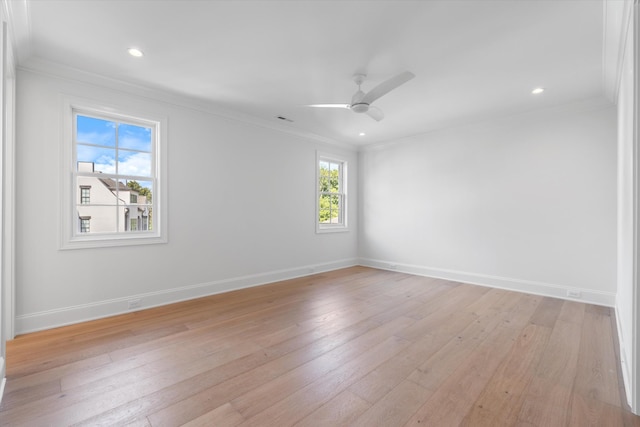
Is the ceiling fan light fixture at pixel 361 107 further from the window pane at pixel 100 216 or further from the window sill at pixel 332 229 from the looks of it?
the window pane at pixel 100 216

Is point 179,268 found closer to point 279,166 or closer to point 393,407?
point 279,166

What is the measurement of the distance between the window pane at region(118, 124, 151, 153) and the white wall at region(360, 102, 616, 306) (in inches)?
169

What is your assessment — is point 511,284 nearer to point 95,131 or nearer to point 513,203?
point 513,203

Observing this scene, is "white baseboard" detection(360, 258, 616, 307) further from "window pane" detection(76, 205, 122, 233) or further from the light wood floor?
"window pane" detection(76, 205, 122, 233)

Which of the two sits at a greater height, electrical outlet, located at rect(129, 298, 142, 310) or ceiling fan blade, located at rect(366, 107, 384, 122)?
ceiling fan blade, located at rect(366, 107, 384, 122)

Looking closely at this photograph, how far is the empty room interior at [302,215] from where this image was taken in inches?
74.2

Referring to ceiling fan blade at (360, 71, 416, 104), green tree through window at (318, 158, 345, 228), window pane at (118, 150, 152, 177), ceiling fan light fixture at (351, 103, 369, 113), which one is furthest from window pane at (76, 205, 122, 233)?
green tree through window at (318, 158, 345, 228)

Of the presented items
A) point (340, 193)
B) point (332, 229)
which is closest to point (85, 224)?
point (332, 229)

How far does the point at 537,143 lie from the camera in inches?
163

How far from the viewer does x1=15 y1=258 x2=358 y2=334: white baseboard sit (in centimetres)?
279

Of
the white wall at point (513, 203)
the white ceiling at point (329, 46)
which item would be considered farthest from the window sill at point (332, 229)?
the white ceiling at point (329, 46)

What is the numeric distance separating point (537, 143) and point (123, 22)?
516 centimetres

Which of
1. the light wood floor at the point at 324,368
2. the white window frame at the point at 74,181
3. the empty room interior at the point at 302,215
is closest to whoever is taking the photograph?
the light wood floor at the point at 324,368

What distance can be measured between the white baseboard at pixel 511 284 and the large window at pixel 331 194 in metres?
1.41
